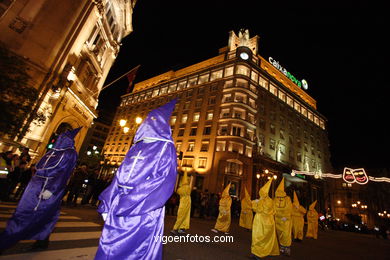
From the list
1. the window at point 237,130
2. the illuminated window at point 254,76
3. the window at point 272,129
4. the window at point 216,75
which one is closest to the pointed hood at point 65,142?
the window at point 237,130

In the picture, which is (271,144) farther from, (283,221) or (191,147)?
(283,221)

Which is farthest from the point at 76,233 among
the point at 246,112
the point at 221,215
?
the point at 246,112

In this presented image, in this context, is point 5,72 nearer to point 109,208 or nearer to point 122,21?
point 109,208

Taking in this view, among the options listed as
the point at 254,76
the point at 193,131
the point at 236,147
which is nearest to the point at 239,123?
the point at 236,147

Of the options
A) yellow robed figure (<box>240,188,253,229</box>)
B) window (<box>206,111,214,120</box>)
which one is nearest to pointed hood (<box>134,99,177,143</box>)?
yellow robed figure (<box>240,188,253,229</box>)

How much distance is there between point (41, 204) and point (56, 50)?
14091mm

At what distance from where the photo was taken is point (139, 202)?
2.58 metres

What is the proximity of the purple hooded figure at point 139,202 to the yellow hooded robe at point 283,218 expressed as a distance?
19.1ft

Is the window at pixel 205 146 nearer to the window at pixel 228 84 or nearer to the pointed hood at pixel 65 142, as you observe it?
the window at pixel 228 84

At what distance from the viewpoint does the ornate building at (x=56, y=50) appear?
12742 millimetres

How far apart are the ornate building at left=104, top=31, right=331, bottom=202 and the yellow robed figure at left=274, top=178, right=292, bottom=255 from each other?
23.8 m

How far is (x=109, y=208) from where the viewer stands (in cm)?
272

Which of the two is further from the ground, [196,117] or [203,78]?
[203,78]

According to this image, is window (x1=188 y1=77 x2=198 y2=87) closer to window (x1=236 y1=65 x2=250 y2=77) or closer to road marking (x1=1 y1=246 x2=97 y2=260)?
window (x1=236 y1=65 x2=250 y2=77)
